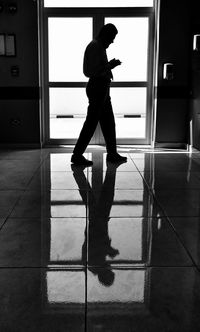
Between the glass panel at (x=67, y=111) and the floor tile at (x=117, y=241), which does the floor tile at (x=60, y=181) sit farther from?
the glass panel at (x=67, y=111)

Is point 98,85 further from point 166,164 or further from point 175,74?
point 175,74

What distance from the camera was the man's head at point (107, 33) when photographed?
4.60 meters

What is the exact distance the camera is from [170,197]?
345cm

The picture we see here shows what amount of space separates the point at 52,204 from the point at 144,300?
159 cm

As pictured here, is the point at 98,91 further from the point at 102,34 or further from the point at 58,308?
the point at 58,308

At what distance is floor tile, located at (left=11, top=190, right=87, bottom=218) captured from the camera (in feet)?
9.78

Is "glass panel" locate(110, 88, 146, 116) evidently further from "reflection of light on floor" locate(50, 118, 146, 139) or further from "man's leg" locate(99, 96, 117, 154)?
"man's leg" locate(99, 96, 117, 154)

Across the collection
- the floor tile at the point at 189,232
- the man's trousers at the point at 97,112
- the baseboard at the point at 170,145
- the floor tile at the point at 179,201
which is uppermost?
the man's trousers at the point at 97,112

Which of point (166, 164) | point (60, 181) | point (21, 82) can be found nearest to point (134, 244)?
point (60, 181)

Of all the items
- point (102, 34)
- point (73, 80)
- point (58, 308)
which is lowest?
point (58, 308)

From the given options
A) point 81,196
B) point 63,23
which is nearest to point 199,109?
point 63,23

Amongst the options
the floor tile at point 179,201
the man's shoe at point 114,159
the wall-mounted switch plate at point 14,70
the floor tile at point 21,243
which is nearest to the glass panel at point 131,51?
the wall-mounted switch plate at point 14,70

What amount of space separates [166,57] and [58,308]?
5210mm

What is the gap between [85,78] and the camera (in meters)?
6.50
